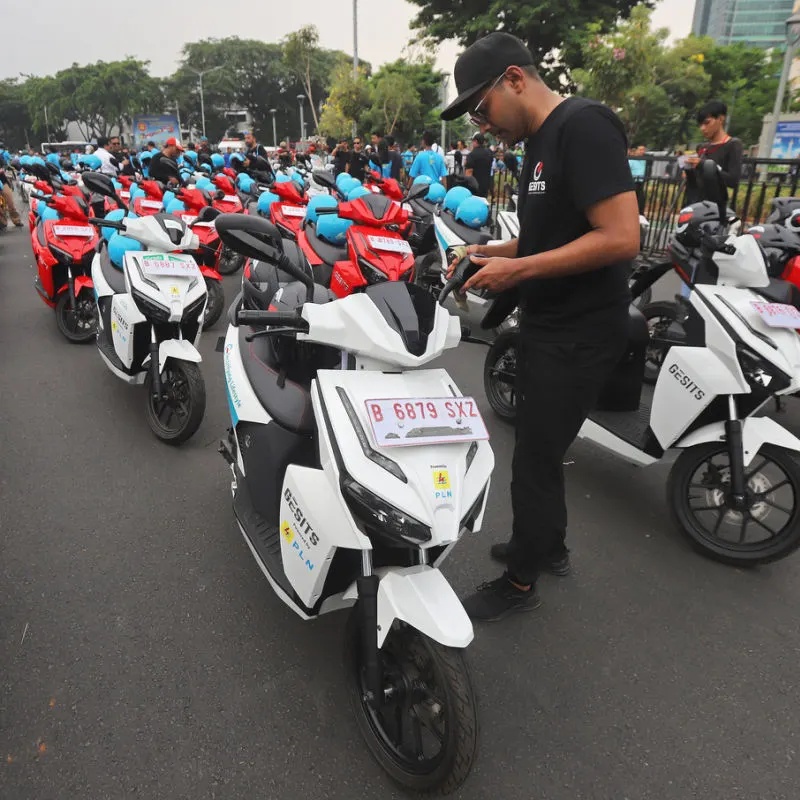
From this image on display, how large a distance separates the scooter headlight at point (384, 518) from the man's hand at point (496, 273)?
2.34ft

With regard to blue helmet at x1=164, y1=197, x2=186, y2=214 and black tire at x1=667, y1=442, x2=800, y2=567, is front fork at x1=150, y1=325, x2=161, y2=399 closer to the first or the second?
black tire at x1=667, y1=442, x2=800, y2=567

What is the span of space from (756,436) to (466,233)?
393 centimetres

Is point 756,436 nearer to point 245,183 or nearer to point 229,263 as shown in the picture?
point 229,263

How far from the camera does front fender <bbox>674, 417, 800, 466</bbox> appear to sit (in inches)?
104

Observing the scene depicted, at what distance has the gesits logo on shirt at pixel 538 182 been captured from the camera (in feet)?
6.27

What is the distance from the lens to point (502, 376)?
4.17 m

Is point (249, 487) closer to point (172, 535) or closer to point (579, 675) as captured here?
point (172, 535)

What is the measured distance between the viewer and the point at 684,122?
41469 mm

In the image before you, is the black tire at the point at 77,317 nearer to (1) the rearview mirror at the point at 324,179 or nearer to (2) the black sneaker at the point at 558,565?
(1) the rearview mirror at the point at 324,179

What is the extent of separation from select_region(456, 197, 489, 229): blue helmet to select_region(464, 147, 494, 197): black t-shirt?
14.5 feet

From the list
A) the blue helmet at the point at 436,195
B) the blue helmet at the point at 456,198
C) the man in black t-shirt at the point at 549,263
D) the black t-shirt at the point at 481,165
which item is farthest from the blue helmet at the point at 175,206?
the man in black t-shirt at the point at 549,263

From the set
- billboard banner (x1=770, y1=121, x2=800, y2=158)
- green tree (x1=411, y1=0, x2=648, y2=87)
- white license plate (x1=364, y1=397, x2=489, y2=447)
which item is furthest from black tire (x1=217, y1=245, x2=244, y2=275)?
green tree (x1=411, y1=0, x2=648, y2=87)

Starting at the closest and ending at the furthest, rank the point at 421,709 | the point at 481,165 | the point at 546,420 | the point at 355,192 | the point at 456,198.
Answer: the point at 421,709 < the point at 546,420 < the point at 456,198 < the point at 355,192 < the point at 481,165

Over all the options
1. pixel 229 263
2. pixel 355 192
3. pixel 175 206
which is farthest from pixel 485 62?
pixel 229 263
